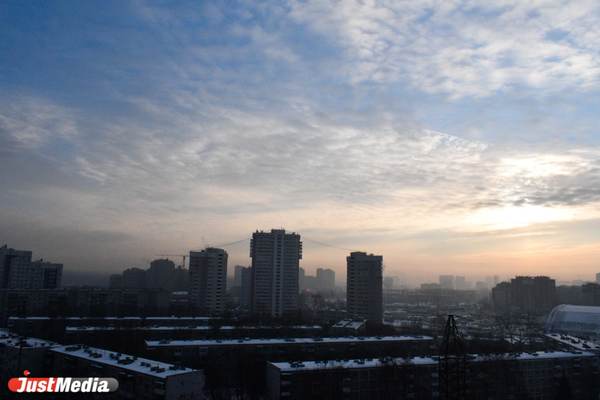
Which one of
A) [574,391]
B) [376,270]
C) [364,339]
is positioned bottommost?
[574,391]

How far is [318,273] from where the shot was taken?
11556cm

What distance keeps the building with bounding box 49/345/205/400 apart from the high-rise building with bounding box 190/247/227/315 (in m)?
23.8

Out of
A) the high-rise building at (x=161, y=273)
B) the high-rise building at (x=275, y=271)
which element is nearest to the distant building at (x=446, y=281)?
the high-rise building at (x=161, y=273)

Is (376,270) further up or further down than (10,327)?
further up

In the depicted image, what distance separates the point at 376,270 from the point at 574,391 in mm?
20927

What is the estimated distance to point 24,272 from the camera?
4388 centimetres

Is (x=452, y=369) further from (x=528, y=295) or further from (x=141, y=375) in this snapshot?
(x=528, y=295)

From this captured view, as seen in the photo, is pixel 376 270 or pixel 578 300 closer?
pixel 376 270

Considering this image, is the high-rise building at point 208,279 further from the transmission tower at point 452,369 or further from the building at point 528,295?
the building at point 528,295

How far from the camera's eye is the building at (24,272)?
141 ft

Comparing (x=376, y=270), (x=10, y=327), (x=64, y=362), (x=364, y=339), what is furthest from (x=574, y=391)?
(x=10, y=327)

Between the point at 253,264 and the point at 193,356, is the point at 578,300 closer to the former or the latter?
the point at 253,264

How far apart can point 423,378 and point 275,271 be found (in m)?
25.1

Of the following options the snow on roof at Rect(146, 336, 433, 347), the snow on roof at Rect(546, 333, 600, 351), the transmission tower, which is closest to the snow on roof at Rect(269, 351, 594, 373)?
the transmission tower
